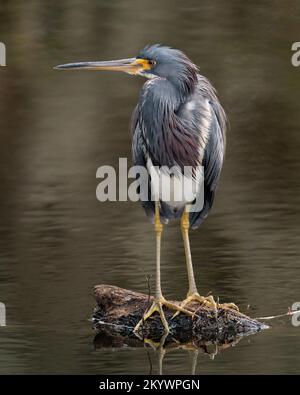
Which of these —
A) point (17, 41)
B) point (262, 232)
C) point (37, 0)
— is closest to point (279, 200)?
point (262, 232)

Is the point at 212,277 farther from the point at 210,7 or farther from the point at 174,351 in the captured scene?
the point at 210,7

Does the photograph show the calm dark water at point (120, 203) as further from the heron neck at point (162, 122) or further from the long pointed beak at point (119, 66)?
the long pointed beak at point (119, 66)

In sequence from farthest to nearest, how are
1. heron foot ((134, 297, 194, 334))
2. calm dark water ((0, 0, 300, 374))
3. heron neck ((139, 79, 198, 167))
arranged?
heron neck ((139, 79, 198, 167)) < heron foot ((134, 297, 194, 334)) < calm dark water ((0, 0, 300, 374))

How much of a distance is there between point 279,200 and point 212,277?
2749 millimetres

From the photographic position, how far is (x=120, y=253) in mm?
11055

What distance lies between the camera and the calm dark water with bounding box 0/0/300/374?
354 inches

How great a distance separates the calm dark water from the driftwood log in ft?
0.55

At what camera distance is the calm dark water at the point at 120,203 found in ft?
29.5

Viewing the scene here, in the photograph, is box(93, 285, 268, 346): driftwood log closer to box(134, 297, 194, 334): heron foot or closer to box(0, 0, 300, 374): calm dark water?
box(134, 297, 194, 334): heron foot

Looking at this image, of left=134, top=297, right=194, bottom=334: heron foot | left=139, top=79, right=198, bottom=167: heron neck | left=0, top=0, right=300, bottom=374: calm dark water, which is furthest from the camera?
left=139, top=79, right=198, bottom=167: heron neck

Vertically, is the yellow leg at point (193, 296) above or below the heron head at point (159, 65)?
below

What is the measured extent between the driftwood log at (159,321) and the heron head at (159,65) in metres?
1.56

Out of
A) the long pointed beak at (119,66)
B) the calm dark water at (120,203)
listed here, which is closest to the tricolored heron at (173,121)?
the long pointed beak at (119,66)

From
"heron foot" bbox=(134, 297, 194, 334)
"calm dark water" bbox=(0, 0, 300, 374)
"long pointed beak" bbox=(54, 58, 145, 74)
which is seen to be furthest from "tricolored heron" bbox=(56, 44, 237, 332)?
"calm dark water" bbox=(0, 0, 300, 374)
